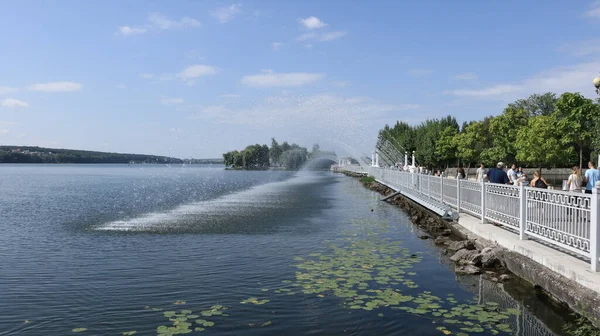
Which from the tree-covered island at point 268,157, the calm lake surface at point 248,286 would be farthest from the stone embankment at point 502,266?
the tree-covered island at point 268,157

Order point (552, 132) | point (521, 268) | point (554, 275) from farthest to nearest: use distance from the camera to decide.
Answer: point (552, 132) → point (521, 268) → point (554, 275)

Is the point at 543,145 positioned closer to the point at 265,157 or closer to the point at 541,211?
the point at 541,211

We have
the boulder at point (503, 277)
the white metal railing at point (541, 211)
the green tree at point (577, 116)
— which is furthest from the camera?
the green tree at point (577, 116)

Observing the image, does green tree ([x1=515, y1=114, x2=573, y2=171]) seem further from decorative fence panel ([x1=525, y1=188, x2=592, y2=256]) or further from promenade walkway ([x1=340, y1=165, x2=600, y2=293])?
decorative fence panel ([x1=525, y1=188, x2=592, y2=256])

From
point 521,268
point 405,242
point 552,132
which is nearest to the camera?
point 521,268

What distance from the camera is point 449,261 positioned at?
38.5ft

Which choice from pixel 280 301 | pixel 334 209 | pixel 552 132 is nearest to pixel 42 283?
pixel 280 301

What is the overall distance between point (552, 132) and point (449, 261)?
151 feet

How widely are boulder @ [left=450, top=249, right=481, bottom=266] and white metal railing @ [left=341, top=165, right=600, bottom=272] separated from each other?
1083 millimetres

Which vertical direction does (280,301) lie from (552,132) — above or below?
below

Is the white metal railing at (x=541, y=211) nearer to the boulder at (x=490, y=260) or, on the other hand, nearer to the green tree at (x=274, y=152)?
the boulder at (x=490, y=260)

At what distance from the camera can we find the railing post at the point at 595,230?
7.41 meters

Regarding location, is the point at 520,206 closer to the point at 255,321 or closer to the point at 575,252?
the point at 575,252

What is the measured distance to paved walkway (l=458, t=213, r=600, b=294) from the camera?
7.38 metres
